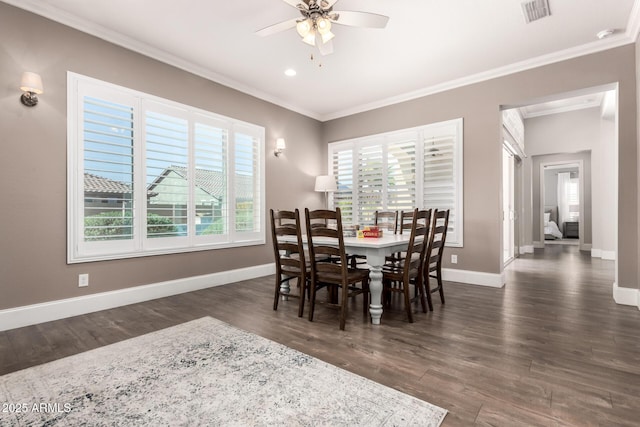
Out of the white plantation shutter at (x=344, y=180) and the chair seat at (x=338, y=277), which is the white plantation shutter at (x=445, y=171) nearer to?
the white plantation shutter at (x=344, y=180)

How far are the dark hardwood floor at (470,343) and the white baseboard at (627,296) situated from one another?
0.57ft

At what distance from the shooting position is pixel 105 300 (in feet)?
10.7

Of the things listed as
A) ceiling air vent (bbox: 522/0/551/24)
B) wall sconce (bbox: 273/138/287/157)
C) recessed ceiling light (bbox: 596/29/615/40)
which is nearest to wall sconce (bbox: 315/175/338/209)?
wall sconce (bbox: 273/138/287/157)

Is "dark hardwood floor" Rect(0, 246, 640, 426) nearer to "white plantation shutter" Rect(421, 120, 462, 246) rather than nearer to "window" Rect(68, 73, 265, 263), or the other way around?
"window" Rect(68, 73, 265, 263)

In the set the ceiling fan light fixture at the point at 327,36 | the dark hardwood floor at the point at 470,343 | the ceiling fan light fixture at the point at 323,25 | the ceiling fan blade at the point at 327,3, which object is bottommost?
the dark hardwood floor at the point at 470,343

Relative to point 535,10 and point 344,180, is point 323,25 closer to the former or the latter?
point 535,10

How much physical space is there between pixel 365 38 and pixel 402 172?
7.64 feet

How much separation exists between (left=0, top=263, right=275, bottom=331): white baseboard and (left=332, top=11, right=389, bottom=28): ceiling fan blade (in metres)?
3.49

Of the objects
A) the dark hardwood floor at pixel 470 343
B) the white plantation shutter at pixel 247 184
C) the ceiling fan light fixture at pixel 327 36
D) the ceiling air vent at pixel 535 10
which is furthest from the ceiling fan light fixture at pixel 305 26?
the dark hardwood floor at pixel 470 343

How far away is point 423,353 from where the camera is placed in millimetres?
2213

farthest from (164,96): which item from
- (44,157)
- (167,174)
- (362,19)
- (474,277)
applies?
(474,277)

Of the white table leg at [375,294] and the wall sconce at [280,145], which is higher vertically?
the wall sconce at [280,145]

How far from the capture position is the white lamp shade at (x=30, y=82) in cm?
269

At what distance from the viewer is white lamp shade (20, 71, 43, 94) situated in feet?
8.84
